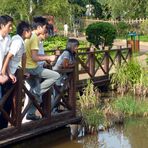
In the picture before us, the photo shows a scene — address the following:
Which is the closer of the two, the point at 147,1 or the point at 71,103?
the point at 71,103

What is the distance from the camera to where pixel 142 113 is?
10.7m

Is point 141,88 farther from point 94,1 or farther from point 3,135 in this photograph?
point 94,1

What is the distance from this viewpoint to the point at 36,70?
8148mm

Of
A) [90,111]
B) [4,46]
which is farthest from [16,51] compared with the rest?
[90,111]

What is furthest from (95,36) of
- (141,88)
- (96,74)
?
(141,88)

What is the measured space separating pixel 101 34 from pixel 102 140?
49.9 feet

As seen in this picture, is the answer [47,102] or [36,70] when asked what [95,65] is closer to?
[47,102]

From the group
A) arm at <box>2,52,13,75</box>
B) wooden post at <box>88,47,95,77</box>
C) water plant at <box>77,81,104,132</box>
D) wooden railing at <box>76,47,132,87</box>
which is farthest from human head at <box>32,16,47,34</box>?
wooden post at <box>88,47,95,77</box>

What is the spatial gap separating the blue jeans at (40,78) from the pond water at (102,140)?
0.64m

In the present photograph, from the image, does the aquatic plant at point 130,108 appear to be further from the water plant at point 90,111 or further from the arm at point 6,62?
the arm at point 6,62

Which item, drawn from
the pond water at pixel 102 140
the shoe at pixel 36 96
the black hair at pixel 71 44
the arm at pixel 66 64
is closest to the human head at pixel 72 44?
the black hair at pixel 71 44

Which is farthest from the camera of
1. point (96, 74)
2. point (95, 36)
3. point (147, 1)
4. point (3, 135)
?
point (147, 1)

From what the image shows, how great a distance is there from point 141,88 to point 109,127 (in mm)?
3804

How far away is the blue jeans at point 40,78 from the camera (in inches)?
321
